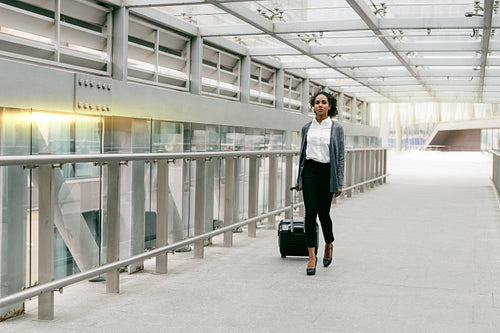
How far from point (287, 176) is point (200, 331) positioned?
198 inches

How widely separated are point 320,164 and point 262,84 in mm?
15185

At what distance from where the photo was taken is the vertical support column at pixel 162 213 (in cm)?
500

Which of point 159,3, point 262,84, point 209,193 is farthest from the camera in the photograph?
point 262,84

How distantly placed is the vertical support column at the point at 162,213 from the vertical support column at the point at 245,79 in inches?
515

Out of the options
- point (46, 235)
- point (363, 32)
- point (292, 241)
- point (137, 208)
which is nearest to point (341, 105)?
point (363, 32)

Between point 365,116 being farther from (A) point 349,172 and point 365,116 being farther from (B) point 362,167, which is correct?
(A) point 349,172

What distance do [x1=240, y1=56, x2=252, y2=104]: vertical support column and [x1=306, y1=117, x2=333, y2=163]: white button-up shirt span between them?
1287cm

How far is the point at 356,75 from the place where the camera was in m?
22.5

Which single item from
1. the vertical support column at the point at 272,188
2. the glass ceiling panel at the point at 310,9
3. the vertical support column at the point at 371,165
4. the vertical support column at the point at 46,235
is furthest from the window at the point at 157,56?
the vertical support column at the point at 46,235

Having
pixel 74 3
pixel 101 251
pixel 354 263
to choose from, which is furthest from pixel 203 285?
pixel 74 3

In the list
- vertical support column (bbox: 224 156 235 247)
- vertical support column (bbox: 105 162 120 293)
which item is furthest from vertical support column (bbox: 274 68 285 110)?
vertical support column (bbox: 105 162 120 293)

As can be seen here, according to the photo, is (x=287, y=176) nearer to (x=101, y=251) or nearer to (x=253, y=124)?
(x=101, y=251)

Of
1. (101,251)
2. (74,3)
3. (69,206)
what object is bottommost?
(101,251)

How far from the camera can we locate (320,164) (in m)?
5.21
